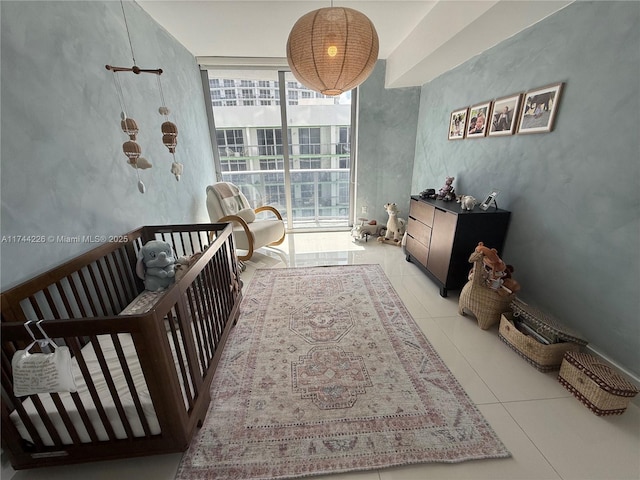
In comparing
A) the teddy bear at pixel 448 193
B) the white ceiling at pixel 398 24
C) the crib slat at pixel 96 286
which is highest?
the white ceiling at pixel 398 24

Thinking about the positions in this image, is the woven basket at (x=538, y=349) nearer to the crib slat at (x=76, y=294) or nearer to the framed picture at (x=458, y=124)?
the framed picture at (x=458, y=124)

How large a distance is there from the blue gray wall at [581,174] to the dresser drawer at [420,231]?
2.15ft

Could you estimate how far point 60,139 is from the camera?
133 centimetres

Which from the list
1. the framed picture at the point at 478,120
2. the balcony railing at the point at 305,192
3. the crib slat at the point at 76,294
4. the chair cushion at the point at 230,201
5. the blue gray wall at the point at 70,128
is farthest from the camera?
the balcony railing at the point at 305,192

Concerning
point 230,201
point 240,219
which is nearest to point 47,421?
point 240,219

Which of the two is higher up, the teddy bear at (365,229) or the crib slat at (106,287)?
the crib slat at (106,287)

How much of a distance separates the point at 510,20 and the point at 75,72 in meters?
2.74

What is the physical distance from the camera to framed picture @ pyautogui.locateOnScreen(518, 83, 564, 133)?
1.71 m

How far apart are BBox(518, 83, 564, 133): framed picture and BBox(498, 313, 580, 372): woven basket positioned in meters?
1.38

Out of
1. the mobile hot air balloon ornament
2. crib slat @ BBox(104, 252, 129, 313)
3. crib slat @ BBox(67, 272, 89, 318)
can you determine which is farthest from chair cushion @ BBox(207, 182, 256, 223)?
crib slat @ BBox(67, 272, 89, 318)

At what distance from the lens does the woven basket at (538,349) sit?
59.6 inches

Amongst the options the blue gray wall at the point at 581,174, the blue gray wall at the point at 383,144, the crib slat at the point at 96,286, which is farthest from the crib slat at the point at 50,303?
the blue gray wall at the point at 383,144

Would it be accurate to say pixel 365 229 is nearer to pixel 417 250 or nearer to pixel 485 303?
pixel 417 250

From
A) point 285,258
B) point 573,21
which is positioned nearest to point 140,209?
point 285,258
